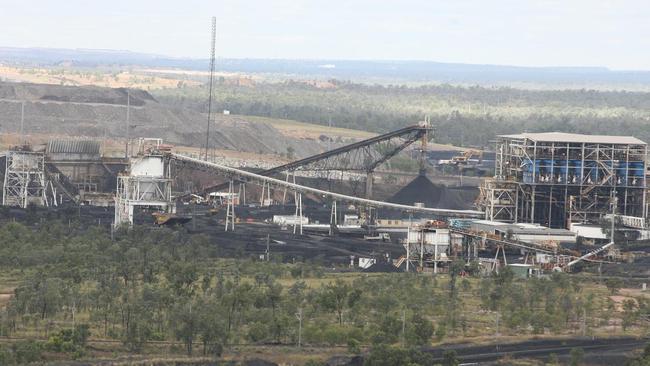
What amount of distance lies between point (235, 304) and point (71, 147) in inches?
2805

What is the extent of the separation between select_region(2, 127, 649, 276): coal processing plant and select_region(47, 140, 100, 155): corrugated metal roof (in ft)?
4.52

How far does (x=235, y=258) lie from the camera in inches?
3893

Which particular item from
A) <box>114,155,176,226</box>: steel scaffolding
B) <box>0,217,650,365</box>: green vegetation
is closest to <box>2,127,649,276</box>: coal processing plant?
<box>114,155,176,226</box>: steel scaffolding

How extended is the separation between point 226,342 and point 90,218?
2009 inches

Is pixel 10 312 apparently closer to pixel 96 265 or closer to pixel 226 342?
pixel 226 342

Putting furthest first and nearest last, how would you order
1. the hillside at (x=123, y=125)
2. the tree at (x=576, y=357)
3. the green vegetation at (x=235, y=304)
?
the hillside at (x=123, y=125), the green vegetation at (x=235, y=304), the tree at (x=576, y=357)

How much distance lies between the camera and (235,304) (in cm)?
7462

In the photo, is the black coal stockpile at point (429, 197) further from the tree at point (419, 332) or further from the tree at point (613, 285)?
the tree at point (419, 332)

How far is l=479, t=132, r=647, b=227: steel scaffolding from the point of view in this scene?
11294cm

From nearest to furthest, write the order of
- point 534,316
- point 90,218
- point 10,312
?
1. point 10,312
2. point 534,316
3. point 90,218

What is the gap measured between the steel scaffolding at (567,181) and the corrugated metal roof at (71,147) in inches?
1641

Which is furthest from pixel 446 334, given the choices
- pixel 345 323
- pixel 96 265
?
pixel 96 265

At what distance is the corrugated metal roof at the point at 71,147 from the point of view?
14262 centimetres

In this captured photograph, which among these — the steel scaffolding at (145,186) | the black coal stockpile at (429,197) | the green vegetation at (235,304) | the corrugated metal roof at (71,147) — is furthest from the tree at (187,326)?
the corrugated metal roof at (71,147)
